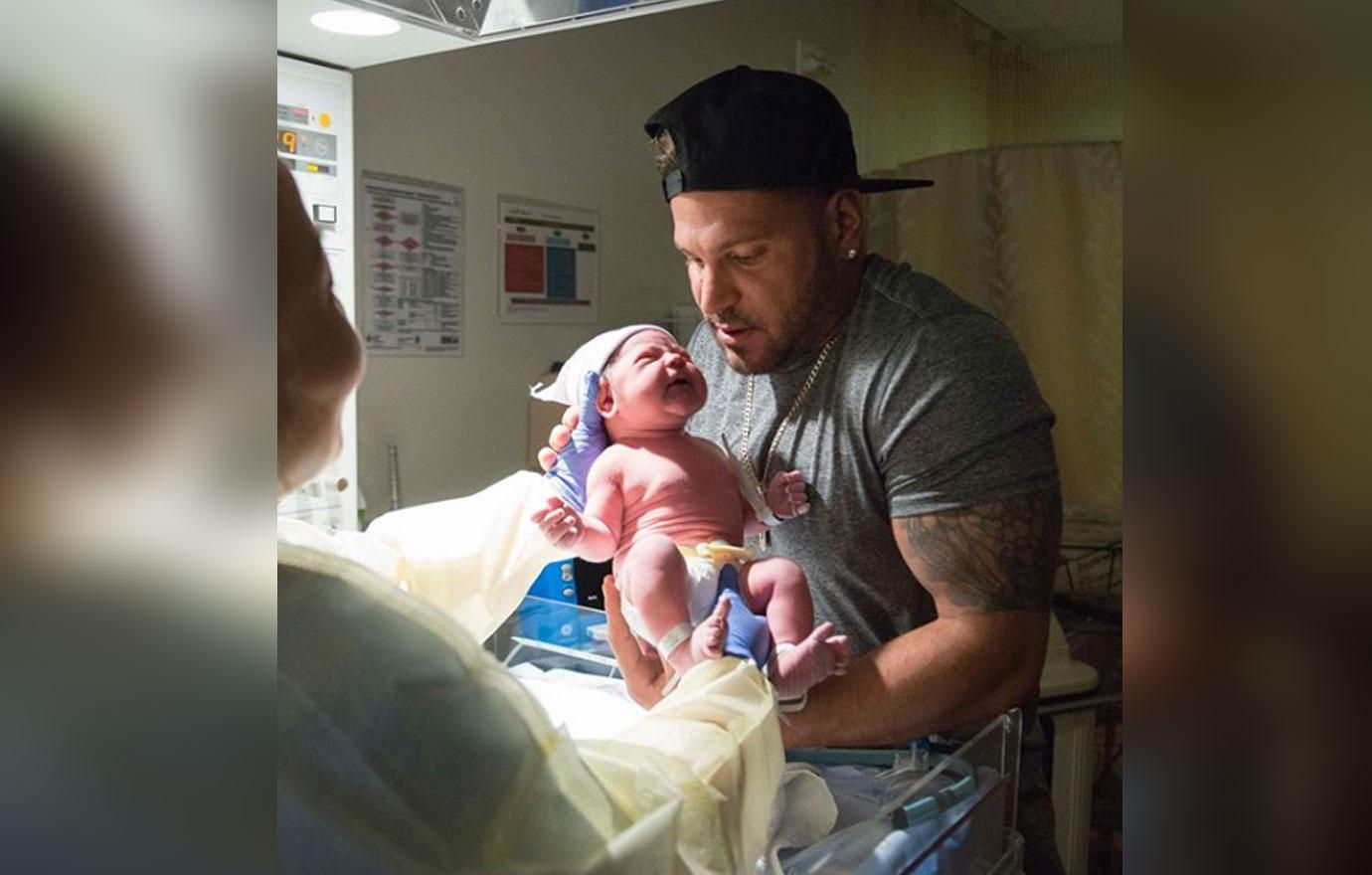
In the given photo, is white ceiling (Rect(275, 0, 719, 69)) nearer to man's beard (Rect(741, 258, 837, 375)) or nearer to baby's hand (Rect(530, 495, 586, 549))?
man's beard (Rect(741, 258, 837, 375))

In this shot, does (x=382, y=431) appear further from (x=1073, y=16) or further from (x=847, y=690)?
(x=1073, y=16)

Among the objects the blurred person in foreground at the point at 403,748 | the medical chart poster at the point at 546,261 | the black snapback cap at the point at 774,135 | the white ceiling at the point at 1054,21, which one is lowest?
the blurred person in foreground at the point at 403,748

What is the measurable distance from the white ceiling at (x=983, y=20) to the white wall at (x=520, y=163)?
19 mm

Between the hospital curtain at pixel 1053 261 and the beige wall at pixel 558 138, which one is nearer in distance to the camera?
the hospital curtain at pixel 1053 261

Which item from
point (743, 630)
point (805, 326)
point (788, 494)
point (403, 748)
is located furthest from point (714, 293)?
point (403, 748)

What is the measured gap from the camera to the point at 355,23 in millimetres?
912

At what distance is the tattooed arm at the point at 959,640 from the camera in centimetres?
81

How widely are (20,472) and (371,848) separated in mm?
326

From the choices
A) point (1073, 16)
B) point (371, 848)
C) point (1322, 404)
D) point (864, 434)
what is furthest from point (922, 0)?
point (371, 848)

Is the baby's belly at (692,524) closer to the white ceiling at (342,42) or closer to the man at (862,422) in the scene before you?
the man at (862,422)

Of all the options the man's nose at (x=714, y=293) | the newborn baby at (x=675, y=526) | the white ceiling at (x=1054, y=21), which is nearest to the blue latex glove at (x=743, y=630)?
the newborn baby at (x=675, y=526)

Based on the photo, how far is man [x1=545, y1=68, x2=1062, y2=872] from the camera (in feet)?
2.69

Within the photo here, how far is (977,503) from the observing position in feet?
2.69

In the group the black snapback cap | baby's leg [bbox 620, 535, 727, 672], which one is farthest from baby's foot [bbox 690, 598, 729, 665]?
the black snapback cap
